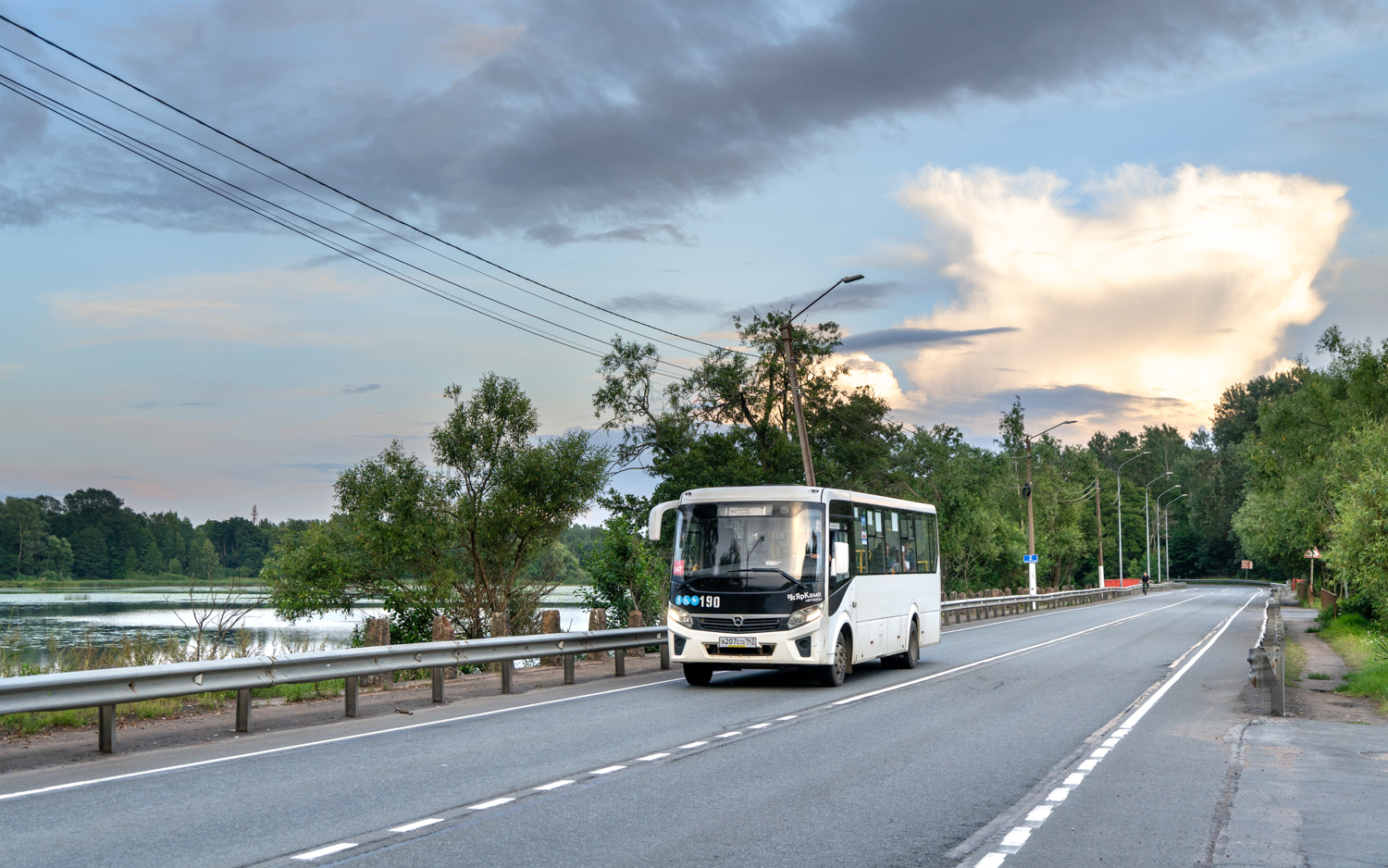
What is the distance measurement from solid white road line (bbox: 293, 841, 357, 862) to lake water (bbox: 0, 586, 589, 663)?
8700 millimetres

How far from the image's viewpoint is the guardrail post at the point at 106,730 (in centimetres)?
1053

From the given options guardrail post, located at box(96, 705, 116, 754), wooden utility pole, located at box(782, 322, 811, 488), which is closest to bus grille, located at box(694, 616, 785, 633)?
guardrail post, located at box(96, 705, 116, 754)

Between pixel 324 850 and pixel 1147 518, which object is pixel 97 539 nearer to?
pixel 1147 518

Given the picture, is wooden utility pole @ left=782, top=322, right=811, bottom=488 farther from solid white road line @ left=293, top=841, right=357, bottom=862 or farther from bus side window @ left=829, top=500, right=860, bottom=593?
solid white road line @ left=293, top=841, right=357, bottom=862

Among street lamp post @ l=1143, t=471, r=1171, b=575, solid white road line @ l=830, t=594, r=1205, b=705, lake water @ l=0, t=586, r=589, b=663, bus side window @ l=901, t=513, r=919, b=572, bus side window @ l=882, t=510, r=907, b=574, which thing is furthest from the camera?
street lamp post @ l=1143, t=471, r=1171, b=575

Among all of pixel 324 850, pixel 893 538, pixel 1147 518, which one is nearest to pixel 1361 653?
pixel 893 538

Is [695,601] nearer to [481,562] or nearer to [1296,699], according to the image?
[1296,699]

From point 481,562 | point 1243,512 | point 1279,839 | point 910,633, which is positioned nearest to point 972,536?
point 1243,512

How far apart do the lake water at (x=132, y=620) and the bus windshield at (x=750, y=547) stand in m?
4.71

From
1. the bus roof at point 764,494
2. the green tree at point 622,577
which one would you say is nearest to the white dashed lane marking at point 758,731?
the bus roof at point 764,494

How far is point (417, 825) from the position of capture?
24.3 ft

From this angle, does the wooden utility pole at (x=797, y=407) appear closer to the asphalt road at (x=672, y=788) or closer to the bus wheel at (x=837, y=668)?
the bus wheel at (x=837, y=668)

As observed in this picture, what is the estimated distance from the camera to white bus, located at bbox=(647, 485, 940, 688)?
55.0 ft

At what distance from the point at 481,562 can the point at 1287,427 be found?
3687 centimetres
